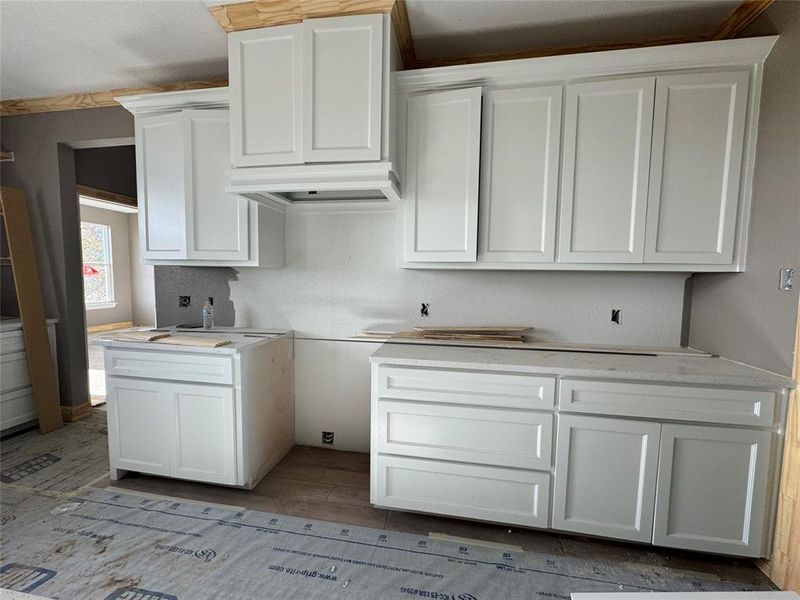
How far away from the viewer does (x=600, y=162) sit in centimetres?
180

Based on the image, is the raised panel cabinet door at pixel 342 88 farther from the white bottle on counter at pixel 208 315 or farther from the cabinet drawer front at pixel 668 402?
the cabinet drawer front at pixel 668 402

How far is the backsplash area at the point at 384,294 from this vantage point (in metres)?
2.14

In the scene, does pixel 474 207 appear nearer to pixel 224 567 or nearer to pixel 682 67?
pixel 682 67

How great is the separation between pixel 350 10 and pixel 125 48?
1521 millimetres

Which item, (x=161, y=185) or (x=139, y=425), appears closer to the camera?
(x=139, y=425)

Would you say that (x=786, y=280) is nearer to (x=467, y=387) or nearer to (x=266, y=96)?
(x=467, y=387)

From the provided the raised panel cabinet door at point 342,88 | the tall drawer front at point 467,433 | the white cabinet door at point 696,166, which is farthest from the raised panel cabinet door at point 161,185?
the white cabinet door at point 696,166

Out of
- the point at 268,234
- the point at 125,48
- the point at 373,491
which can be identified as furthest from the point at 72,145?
the point at 373,491

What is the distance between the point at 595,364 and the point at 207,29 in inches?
111

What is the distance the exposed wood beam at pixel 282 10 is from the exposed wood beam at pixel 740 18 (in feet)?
5.65

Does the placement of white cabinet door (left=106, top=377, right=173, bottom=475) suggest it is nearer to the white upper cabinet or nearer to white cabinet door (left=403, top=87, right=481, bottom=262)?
the white upper cabinet

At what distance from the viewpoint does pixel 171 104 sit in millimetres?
2205

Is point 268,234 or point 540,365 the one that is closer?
point 540,365

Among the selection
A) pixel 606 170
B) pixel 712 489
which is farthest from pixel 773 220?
pixel 712 489
